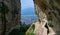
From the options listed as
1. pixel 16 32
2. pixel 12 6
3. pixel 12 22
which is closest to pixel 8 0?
pixel 12 6

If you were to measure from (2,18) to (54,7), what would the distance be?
1161cm

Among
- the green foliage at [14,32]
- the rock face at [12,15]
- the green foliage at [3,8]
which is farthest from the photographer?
the green foliage at [14,32]

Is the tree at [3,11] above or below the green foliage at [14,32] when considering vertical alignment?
above

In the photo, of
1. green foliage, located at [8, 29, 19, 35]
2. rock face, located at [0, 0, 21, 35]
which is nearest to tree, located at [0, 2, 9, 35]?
rock face, located at [0, 0, 21, 35]

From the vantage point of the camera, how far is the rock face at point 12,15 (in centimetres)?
1964

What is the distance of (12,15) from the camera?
20688mm

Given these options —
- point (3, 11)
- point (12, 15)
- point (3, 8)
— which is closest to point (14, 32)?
point (12, 15)

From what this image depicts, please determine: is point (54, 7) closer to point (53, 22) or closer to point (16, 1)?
point (53, 22)

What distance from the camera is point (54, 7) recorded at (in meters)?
7.80

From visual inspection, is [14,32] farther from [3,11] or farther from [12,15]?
[3,11]

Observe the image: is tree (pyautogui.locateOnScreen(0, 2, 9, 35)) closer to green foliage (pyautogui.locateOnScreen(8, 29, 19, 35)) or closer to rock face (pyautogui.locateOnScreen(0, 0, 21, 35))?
rock face (pyautogui.locateOnScreen(0, 0, 21, 35))

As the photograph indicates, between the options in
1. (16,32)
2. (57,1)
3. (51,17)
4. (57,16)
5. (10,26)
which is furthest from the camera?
(16,32)

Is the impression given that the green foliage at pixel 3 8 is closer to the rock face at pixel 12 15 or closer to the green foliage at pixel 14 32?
the rock face at pixel 12 15

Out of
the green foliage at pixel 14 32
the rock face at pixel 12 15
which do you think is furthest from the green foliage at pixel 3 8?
the green foliage at pixel 14 32
